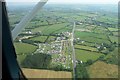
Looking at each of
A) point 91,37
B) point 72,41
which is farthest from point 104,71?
point 91,37

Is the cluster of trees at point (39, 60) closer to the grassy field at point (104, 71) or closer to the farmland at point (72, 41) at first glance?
the farmland at point (72, 41)

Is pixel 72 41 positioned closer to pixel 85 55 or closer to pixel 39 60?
pixel 85 55

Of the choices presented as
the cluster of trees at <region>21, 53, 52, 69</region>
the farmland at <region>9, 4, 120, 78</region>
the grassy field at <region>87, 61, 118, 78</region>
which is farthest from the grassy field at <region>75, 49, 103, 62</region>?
the cluster of trees at <region>21, 53, 52, 69</region>

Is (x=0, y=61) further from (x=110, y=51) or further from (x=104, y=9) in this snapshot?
(x=104, y=9)

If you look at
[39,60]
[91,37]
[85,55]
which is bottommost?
[91,37]

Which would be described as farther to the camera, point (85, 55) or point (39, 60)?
point (85, 55)

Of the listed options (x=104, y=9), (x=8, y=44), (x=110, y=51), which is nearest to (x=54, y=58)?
(x=110, y=51)

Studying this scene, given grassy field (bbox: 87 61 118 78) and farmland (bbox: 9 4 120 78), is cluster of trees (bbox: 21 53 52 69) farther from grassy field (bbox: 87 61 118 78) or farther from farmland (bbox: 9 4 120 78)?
grassy field (bbox: 87 61 118 78)
